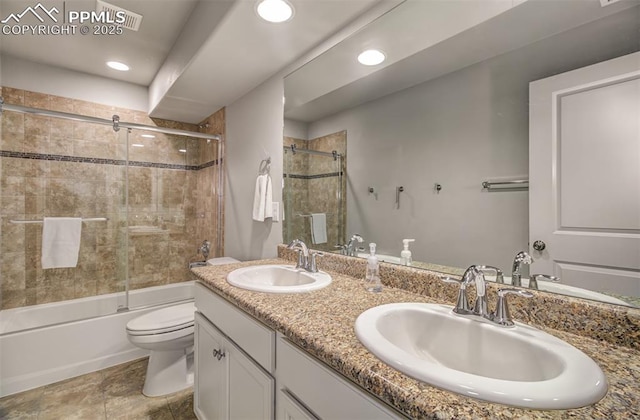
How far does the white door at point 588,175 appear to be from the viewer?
0.73 m

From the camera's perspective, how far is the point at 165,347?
1835 millimetres

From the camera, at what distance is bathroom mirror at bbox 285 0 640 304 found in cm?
86

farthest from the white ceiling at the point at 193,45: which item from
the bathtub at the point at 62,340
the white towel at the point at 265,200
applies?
the bathtub at the point at 62,340

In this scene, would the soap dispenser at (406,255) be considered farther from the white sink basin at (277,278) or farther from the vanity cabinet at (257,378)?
the vanity cabinet at (257,378)

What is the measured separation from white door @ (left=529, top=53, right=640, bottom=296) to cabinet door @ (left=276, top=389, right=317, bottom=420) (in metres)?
0.80

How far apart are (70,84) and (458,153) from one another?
321 cm

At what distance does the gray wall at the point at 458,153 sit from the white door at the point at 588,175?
4cm

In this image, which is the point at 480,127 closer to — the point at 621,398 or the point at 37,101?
the point at 621,398

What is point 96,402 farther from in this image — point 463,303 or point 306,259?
point 463,303

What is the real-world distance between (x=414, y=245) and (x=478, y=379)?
72 cm

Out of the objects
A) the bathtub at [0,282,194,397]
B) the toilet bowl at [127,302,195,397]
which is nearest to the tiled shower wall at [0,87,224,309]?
the bathtub at [0,282,194,397]

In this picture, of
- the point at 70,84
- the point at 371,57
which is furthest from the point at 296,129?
the point at 70,84

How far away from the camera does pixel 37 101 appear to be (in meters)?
2.39

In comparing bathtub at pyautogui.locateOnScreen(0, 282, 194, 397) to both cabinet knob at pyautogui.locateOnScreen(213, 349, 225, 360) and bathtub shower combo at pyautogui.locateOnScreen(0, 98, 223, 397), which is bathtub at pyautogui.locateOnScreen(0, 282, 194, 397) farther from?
cabinet knob at pyautogui.locateOnScreen(213, 349, 225, 360)
